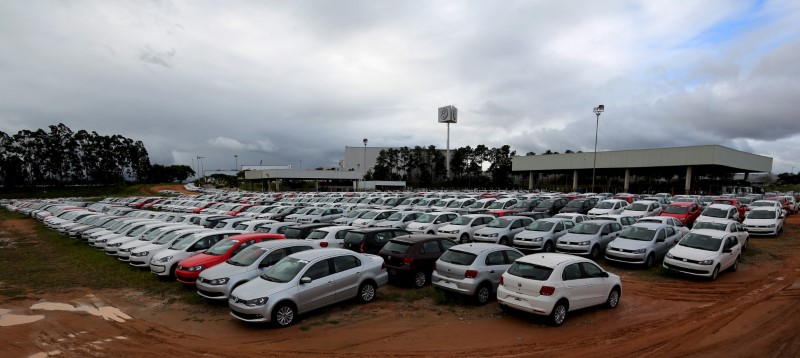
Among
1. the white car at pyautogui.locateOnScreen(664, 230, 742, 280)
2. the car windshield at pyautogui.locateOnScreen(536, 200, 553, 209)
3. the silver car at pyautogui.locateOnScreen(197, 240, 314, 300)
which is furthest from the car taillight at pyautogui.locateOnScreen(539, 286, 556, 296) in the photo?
the car windshield at pyautogui.locateOnScreen(536, 200, 553, 209)

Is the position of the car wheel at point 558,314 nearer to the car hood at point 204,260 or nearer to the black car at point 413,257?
the black car at point 413,257

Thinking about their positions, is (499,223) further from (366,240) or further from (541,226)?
(366,240)

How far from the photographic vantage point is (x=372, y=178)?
111062 mm

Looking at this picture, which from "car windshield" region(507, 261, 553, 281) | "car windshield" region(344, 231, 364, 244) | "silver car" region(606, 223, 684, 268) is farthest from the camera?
"silver car" region(606, 223, 684, 268)

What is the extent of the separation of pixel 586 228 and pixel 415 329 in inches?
418

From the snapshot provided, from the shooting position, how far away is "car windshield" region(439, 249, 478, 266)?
10.6 metres

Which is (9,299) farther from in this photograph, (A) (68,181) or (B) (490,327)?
(A) (68,181)

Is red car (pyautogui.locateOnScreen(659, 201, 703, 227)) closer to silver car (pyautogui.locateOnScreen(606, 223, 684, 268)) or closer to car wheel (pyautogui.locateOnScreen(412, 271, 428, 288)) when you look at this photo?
silver car (pyautogui.locateOnScreen(606, 223, 684, 268))

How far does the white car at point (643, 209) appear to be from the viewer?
23686 millimetres

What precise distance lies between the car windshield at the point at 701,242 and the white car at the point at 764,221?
11102 mm

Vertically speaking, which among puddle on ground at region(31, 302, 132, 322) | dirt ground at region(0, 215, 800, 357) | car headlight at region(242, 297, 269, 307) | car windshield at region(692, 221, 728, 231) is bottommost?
puddle on ground at region(31, 302, 132, 322)

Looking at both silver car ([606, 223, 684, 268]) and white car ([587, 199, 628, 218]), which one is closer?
silver car ([606, 223, 684, 268])

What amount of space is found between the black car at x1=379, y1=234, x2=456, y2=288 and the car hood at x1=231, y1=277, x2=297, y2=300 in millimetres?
3469

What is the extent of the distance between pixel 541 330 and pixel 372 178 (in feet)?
337
